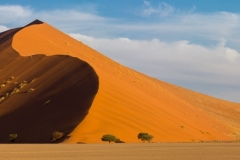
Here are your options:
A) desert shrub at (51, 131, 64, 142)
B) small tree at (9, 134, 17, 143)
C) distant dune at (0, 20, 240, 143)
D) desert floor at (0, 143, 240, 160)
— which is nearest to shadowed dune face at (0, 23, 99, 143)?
distant dune at (0, 20, 240, 143)

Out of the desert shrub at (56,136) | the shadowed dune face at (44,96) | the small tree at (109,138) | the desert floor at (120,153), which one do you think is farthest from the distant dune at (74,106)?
the desert floor at (120,153)

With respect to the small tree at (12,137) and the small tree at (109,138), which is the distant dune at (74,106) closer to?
the small tree at (12,137)

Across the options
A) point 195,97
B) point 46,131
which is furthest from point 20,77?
point 195,97

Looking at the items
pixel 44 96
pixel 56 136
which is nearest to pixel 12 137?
pixel 56 136

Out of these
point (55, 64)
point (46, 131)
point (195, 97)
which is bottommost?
point (46, 131)

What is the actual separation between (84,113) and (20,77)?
21098 millimetres

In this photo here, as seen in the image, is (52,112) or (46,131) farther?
(52,112)

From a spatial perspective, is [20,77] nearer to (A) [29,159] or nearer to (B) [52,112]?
(B) [52,112]

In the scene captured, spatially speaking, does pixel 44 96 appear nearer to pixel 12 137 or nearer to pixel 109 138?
pixel 12 137

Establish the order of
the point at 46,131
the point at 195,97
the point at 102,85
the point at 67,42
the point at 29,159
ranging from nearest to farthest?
the point at 29,159 → the point at 46,131 → the point at 102,85 → the point at 67,42 → the point at 195,97

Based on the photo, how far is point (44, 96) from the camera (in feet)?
180

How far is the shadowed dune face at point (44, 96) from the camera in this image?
156 feet

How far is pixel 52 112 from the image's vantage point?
49.8 metres

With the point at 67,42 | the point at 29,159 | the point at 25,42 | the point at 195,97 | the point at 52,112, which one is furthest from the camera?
the point at 195,97
